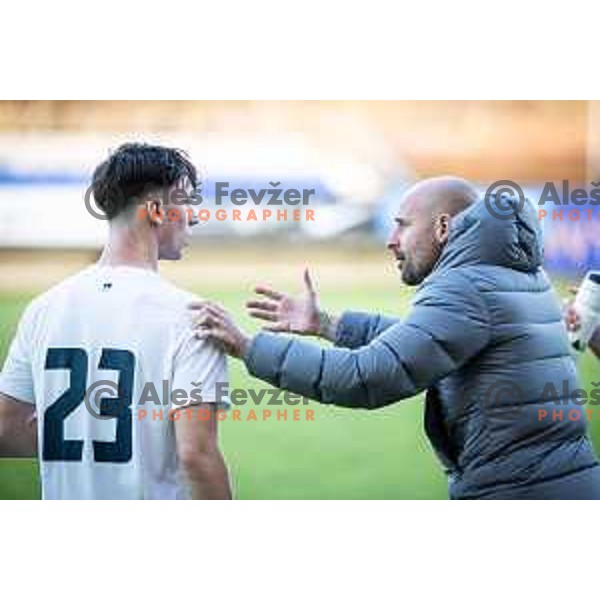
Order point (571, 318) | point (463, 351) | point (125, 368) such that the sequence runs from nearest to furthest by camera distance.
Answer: point (463, 351) < point (125, 368) < point (571, 318)

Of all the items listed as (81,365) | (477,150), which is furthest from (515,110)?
(81,365)

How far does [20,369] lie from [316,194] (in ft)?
3.25

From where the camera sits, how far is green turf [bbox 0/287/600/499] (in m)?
3.13

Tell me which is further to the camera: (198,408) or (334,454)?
(334,454)

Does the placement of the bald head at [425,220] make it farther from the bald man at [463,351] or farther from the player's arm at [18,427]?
the player's arm at [18,427]

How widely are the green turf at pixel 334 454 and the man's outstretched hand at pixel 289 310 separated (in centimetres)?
5

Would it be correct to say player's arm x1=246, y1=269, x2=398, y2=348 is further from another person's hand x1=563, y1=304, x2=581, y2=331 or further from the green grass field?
another person's hand x1=563, y1=304, x2=581, y2=331

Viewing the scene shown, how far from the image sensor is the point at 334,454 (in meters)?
3.17

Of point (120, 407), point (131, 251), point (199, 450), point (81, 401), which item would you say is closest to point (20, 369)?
point (81, 401)

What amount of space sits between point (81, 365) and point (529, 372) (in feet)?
4.09

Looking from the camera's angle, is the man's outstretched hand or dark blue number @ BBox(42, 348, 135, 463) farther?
the man's outstretched hand

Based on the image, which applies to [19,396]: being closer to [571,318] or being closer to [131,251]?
[131,251]

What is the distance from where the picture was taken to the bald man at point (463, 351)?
2873mm

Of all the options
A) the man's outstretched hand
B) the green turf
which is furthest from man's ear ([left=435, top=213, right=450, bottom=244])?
the man's outstretched hand
